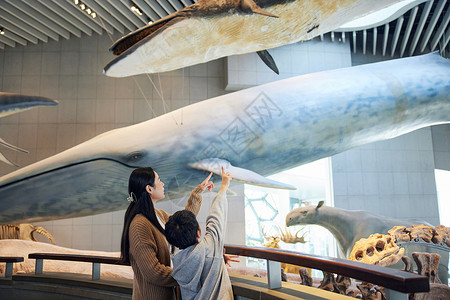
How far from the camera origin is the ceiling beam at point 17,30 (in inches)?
413

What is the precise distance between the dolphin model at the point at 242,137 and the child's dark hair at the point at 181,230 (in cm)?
189

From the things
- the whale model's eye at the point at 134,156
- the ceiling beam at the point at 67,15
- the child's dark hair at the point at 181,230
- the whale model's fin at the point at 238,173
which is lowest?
the child's dark hair at the point at 181,230

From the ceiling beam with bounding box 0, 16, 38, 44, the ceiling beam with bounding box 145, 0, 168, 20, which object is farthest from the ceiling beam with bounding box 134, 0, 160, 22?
the ceiling beam with bounding box 0, 16, 38, 44

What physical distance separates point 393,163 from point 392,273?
32.4 ft

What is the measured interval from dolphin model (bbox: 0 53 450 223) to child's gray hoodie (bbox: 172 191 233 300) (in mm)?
1764

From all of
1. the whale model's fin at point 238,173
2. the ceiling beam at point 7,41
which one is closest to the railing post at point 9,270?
the whale model's fin at point 238,173

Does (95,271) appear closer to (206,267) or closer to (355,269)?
(206,267)

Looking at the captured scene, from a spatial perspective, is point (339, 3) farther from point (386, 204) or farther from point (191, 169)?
point (386, 204)

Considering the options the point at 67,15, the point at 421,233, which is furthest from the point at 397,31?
the point at 67,15

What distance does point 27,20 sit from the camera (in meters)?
10.4

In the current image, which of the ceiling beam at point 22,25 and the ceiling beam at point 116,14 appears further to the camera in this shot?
the ceiling beam at point 22,25

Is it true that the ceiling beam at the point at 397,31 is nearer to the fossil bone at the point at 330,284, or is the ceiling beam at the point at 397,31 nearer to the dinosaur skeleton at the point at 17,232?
the fossil bone at the point at 330,284

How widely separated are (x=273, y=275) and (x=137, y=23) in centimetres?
976

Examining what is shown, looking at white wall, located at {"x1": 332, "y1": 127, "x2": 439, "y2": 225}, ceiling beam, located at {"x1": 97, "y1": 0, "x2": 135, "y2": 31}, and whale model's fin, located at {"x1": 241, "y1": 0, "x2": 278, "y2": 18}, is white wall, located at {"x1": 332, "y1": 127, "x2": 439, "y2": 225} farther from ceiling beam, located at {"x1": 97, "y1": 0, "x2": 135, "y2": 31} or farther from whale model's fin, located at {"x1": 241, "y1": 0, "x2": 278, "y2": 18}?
whale model's fin, located at {"x1": 241, "y1": 0, "x2": 278, "y2": 18}
